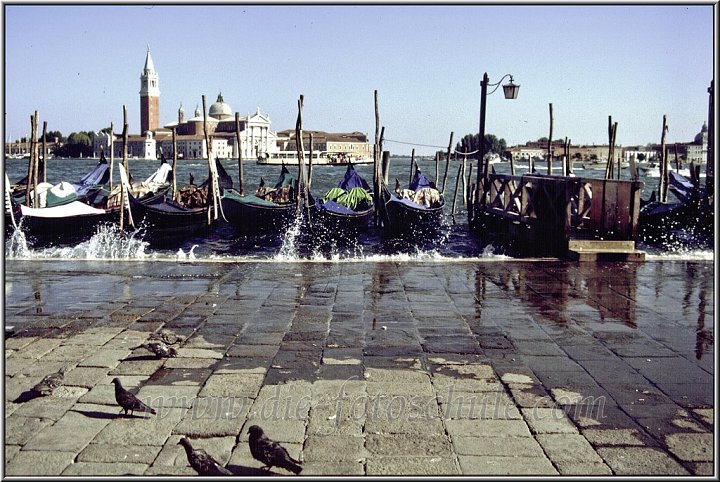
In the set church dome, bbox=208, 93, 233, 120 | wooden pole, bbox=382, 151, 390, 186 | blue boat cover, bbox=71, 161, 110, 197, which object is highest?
church dome, bbox=208, 93, 233, 120

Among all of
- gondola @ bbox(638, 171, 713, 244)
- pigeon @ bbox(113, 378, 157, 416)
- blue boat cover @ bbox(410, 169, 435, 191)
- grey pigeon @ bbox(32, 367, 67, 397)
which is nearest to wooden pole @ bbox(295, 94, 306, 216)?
blue boat cover @ bbox(410, 169, 435, 191)

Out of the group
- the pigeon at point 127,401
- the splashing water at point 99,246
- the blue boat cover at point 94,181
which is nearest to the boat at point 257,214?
the splashing water at point 99,246

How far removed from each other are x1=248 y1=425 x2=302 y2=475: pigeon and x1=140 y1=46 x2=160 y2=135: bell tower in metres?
117

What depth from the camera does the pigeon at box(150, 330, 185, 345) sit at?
431 centimetres

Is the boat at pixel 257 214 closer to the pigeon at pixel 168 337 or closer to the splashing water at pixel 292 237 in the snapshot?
the splashing water at pixel 292 237

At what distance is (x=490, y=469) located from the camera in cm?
267

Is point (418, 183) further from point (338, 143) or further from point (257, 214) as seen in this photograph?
point (338, 143)

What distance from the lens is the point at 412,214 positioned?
18.3 m

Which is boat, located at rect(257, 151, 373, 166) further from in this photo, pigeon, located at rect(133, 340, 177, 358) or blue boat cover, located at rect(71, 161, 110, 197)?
pigeon, located at rect(133, 340, 177, 358)

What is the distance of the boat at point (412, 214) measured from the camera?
18.3 meters

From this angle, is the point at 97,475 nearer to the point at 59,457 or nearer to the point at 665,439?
the point at 59,457

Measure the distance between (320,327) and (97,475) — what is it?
2.34 metres

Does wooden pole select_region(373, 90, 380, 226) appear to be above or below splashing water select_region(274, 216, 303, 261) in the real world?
above

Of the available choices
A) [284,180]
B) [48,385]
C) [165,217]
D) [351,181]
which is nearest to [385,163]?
[351,181]
